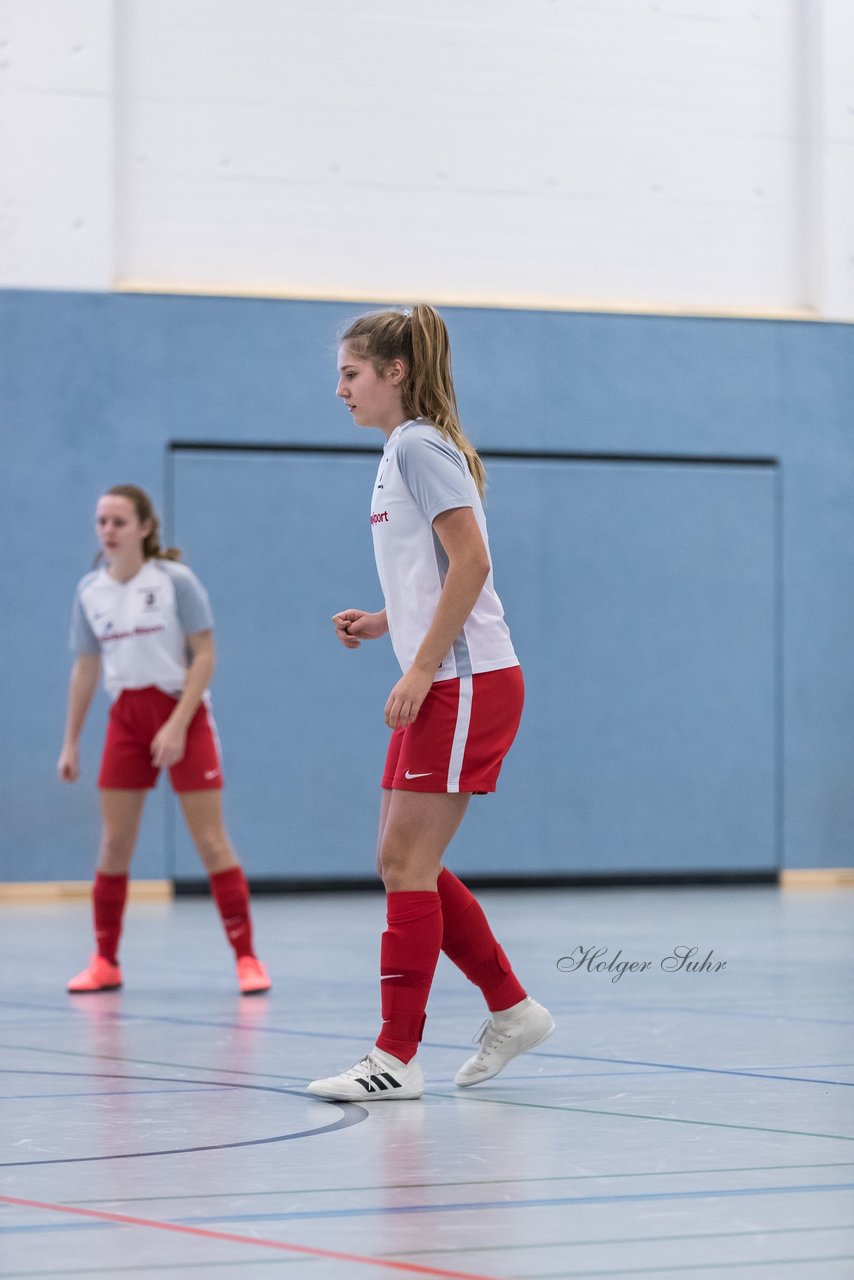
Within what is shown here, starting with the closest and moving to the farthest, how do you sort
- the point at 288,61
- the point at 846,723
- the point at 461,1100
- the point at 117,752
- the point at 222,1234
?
the point at 222,1234, the point at 461,1100, the point at 117,752, the point at 288,61, the point at 846,723

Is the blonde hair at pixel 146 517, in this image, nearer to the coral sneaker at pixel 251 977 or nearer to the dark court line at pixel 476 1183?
the coral sneaker at pixel 251 977

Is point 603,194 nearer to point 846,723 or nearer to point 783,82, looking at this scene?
point 783,82

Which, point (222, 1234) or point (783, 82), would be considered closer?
point (222, 1234)

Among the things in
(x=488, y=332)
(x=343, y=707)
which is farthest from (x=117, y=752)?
(x=488, y=332)

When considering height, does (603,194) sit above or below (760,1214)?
above

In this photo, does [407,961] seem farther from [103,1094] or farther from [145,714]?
[145,714]

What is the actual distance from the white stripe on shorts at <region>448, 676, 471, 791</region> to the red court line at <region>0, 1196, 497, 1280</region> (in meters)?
1.21

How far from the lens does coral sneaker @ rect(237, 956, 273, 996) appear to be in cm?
562

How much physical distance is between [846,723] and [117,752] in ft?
20.5

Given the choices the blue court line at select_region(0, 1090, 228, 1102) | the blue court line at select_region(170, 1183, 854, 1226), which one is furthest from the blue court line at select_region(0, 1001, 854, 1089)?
the blue court line at select_region(170, 1183, 854, 1226)

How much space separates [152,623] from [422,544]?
225 cm

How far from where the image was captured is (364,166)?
409 inches

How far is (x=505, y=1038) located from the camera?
12.6 feet

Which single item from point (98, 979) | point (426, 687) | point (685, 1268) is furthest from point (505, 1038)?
point (98, 979)
